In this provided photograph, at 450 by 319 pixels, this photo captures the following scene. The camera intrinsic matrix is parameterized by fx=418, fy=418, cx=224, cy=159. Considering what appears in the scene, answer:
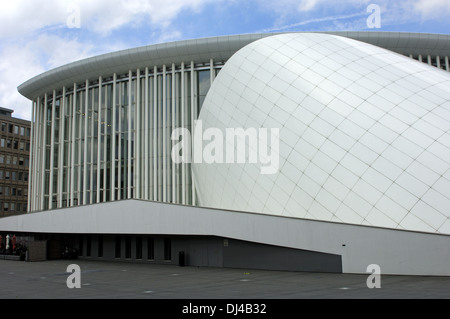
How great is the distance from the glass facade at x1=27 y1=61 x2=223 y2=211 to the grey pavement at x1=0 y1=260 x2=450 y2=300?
20752 mm

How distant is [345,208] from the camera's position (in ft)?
55.8

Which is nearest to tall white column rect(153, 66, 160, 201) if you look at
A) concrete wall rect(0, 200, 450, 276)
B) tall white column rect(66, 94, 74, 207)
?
tall white column rect(66, 94, 74, 207)

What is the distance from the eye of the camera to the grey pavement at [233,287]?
10859 mm

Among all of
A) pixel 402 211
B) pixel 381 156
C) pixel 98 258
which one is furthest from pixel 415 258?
pixel 98 258

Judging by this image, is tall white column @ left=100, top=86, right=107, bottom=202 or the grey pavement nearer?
the grey pavement

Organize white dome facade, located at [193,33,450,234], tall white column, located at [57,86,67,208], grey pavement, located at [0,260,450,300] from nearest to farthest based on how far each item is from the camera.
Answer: grey pavement, located at [0,260,450,300] < white dome facade, located at [193,33,450,234] < tall white column, located at [57,86,67,208]

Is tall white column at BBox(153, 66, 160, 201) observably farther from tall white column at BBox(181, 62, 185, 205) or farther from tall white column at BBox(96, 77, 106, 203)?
tall white column at BBox(96, 77, 106, 203)

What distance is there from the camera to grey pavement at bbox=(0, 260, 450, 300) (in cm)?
1086

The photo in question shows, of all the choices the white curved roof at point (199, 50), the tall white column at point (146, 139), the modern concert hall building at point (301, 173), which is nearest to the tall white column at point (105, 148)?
the white curved roof at point (199, 50)

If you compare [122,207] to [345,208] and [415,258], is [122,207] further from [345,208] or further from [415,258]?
[415,258]

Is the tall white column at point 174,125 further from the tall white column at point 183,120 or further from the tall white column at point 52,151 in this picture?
the tall white column at point 52,151

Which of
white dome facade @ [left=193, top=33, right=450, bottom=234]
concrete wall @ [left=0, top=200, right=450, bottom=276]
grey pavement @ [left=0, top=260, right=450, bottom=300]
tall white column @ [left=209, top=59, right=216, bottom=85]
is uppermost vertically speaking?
tall white column @ [left=209, top=59, right=216, bottom=85]

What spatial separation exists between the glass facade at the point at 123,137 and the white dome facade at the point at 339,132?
12602mm

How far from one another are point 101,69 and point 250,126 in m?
23.9
